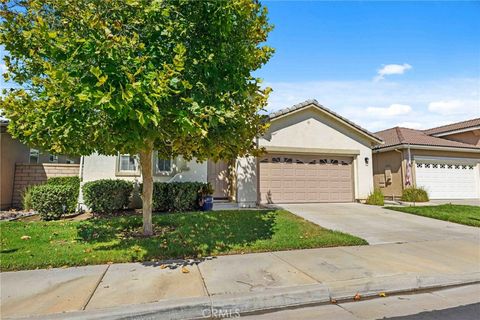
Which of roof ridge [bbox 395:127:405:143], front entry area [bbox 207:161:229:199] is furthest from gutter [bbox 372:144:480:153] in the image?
front entry area [bbox 207:161:229:199]

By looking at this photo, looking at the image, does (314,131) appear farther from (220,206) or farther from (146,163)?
(146,163)

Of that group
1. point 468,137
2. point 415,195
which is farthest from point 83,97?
point 468,137

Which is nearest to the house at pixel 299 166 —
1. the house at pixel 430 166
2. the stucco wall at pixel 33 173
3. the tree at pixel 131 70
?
the house at pixel 430 166

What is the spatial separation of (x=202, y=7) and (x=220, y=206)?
8.27 metres

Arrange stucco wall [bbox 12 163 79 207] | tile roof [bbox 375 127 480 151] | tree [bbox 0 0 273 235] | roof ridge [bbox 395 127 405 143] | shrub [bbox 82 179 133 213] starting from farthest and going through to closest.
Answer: roof ridge [bbox 395 127 405 143] < tile roof [bbox 375 127 480 151] < stucco wall [bbox 12 163 79 207] < shrub [bbox 82 179 133 213] < tree [bbox 0 0 273 235]

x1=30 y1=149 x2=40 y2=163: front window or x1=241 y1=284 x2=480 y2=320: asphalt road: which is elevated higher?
x1=30 y1=149 x2=40 y2=163: front window

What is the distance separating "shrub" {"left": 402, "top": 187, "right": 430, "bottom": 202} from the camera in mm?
15391

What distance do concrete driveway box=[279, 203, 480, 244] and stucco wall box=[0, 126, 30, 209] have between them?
38.5 feet

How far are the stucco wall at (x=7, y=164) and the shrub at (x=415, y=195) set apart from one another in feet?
62.8

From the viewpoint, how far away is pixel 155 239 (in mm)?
6824

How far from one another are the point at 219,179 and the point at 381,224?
700 centimetres

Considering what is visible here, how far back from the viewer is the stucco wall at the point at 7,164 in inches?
455

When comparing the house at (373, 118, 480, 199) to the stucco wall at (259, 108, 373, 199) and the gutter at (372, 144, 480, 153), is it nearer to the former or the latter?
the gutter at (372, 144, 480, 153)

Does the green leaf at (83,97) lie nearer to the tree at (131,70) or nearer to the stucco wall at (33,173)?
the tree at (131,70)
